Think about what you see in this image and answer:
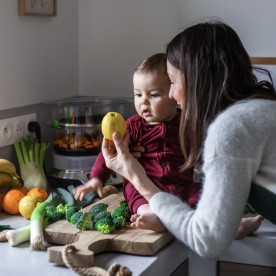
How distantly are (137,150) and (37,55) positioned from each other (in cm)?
61

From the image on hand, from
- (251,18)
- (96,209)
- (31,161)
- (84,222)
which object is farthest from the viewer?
(251,18)

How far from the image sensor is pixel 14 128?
1.84 metres

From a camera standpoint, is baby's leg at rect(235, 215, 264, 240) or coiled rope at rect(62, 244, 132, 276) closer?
coiled rope at rect(62, 244, 132, 276)

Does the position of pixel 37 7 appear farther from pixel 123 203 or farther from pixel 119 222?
pixel 119 222

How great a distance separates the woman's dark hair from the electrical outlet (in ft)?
2.28

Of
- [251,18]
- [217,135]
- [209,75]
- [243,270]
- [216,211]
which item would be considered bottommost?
[243,270]

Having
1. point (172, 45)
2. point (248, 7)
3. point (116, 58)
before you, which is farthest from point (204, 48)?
point (116, 58)

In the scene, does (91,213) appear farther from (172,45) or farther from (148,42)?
(148,42)

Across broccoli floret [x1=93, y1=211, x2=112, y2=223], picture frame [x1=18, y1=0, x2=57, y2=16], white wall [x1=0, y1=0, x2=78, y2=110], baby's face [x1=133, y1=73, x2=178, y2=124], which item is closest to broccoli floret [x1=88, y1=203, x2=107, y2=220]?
broccoli floret [x1=93, y1=211, x2=112, y2=223]

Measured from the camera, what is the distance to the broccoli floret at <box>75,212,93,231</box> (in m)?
1.35

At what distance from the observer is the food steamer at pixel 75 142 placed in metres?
1.84

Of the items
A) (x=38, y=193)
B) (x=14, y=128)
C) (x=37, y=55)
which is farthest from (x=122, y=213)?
(x=37, y=55)

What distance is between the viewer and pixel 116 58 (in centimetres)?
214

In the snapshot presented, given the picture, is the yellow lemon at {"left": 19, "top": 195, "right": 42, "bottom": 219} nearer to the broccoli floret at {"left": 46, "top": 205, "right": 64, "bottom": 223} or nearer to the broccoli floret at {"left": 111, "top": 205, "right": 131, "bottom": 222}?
the broccoli floret at {"left": 46, "top": 205, "right": 64, "bottom": 223}
